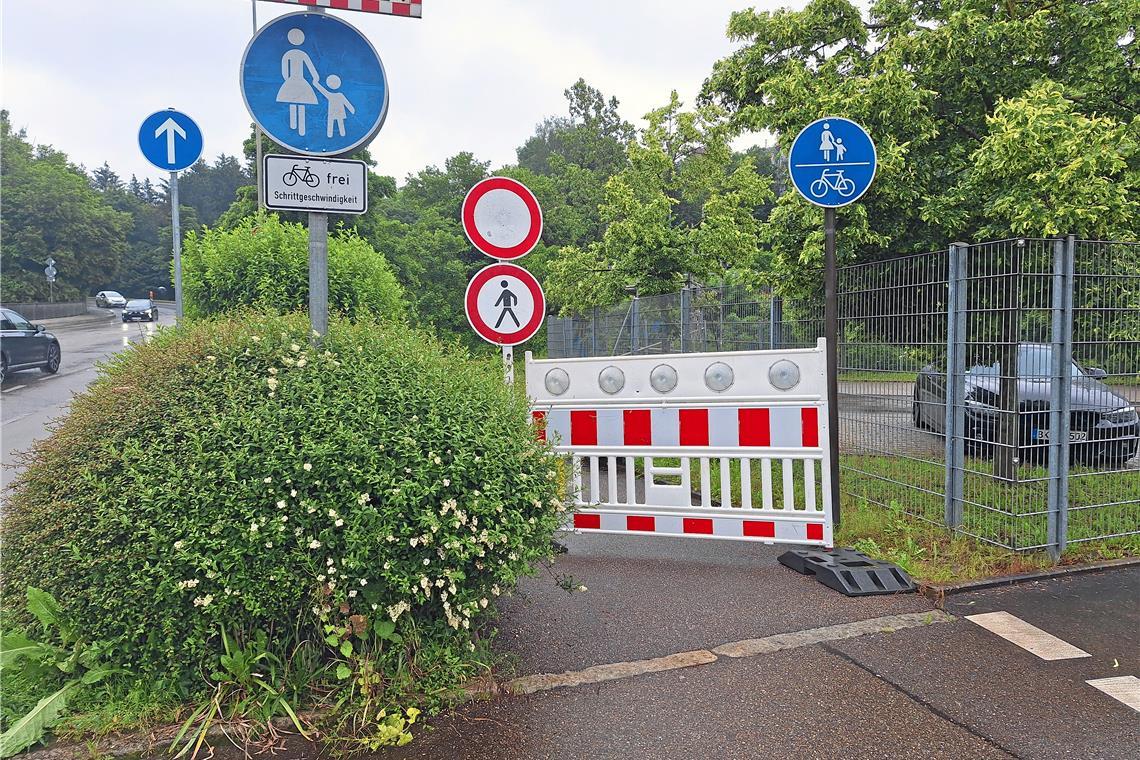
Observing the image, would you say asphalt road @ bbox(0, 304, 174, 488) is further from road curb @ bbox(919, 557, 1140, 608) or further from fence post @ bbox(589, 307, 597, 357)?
fence post @ bbox(589, 307, 597, 357)

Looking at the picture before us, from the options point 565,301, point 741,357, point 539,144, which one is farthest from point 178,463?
point 539,144

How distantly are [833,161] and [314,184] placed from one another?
3781 mm

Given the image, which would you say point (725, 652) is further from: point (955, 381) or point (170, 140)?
point (170, 140)

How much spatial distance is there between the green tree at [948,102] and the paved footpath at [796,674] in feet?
10.5

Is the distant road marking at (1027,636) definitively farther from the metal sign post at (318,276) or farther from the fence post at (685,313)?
the fence post at (685,313)

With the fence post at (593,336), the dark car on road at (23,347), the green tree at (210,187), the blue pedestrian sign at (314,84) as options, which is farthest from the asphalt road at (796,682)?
the green tree at (210,187)

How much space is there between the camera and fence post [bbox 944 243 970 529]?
5.27 metres

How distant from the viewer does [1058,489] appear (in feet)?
16.8

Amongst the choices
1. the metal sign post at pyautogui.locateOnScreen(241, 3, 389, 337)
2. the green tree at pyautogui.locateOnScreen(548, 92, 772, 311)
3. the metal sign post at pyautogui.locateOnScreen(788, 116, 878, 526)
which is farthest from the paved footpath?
the green tree at pyautogui.locateOnScreen(548, 92, 772, 311)

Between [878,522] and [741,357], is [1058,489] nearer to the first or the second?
[878,522]

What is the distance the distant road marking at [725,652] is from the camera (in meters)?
3.43

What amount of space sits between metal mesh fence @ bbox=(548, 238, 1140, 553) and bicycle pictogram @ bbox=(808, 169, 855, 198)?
670 mm

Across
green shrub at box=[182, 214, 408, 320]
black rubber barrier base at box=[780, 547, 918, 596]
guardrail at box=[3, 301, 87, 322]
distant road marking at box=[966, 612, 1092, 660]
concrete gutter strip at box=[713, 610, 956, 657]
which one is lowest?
distant road marking at box=[966, 612, 1092, 660]

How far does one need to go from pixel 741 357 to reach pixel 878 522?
1.72 meters
